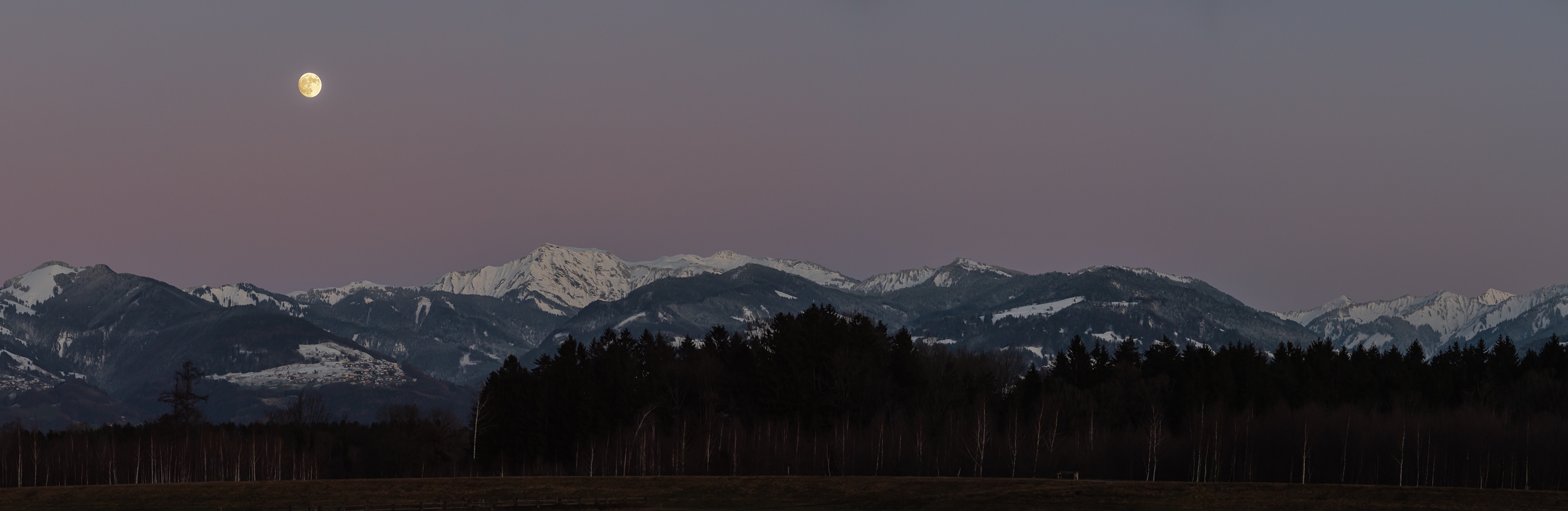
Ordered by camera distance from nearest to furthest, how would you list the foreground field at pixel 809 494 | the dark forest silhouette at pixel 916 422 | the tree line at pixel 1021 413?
the foreground field at pixel 809 494, the tree line at pixel 1021 413, the dark forest silhouette at pixel 916 422

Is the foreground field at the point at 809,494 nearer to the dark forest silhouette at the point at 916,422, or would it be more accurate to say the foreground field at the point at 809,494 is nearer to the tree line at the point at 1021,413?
the tree line at the point at 1021,413

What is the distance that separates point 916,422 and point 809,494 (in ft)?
127

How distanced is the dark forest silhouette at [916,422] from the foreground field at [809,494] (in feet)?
71.5

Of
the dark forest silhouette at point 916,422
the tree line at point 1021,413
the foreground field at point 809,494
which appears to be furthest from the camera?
the dark forest silhouette at point 916,422

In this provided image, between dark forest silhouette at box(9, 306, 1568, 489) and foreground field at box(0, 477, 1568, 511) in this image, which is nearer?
foreground field at box(0, 477, 1568, 511)

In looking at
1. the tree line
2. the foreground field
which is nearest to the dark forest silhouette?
the tree line

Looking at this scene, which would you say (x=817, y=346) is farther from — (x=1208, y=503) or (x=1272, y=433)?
(x=1208, y=503)

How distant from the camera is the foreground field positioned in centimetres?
10338

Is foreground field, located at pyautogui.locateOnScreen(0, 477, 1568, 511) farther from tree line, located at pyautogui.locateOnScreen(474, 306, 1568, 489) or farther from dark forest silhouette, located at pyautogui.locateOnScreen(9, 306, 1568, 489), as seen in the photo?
dark forest silhouette, located at pyautogui.locateOnScreen(9, 306, 1568, 489)

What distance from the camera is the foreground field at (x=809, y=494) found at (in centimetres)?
10338

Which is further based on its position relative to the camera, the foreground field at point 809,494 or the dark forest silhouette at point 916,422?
the dark forest silhouette at point 916,422

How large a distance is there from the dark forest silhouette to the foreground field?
21.8m

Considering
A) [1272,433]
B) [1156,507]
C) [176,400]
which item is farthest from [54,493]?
[1272,433]

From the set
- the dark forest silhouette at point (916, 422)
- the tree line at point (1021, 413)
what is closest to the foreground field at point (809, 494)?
the tree line at point (1021, 413)
